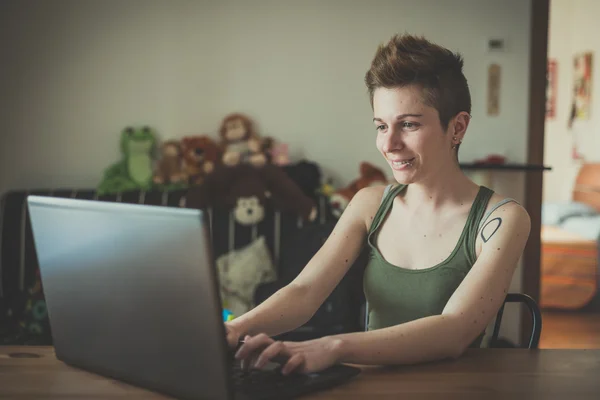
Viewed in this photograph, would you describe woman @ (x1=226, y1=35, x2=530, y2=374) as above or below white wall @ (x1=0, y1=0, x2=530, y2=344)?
below

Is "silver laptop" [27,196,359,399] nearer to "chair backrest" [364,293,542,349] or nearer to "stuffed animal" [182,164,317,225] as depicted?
"chair backrest" [364,293,542,349]

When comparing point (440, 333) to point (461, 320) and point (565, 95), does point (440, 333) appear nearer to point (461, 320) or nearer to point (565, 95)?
point (461, 320)

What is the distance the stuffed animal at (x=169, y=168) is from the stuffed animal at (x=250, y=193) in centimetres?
21

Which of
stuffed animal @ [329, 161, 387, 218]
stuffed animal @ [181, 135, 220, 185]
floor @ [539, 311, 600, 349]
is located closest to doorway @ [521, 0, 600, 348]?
floor @ [539, 311, 600, 349]

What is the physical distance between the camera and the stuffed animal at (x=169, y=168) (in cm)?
369

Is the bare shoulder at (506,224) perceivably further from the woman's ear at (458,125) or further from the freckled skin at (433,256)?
the woman's ear at (458,125)

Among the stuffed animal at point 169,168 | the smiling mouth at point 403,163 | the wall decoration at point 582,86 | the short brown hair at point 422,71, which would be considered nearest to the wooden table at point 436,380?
the smiling mouth at point 403,163

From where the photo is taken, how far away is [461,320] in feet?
3.88

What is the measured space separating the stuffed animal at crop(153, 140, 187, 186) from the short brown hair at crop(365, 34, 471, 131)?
7.66 feet

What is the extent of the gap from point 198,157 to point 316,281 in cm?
230

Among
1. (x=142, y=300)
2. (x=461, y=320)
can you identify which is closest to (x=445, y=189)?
(x=461, y=320)

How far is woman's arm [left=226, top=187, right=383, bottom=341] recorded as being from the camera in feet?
4.24

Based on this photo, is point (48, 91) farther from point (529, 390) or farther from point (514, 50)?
point (529, 390)

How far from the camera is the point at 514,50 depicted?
381 centimetres
